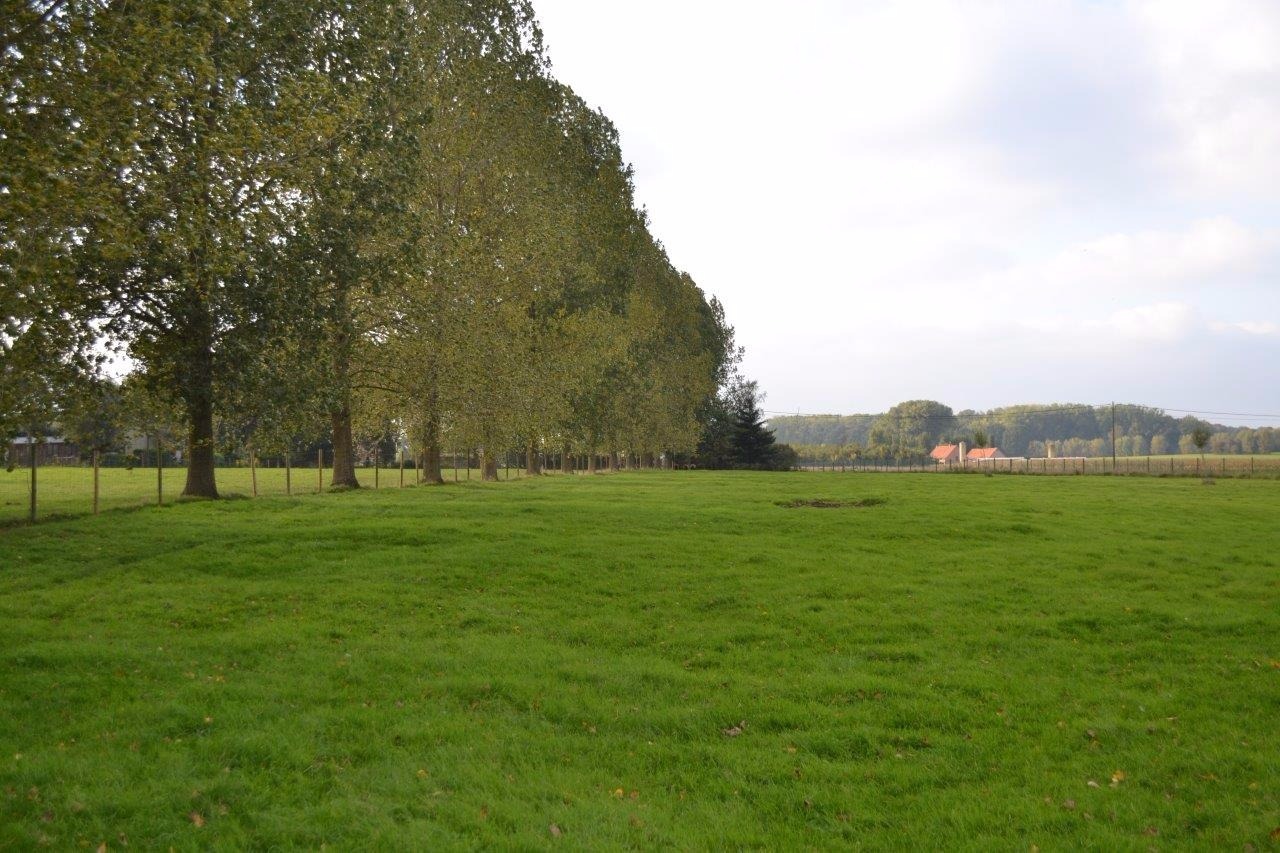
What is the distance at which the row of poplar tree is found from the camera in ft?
49.8

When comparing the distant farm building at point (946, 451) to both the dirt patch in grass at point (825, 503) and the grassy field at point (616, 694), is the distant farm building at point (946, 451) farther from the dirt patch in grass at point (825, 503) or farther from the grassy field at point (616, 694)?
the grassy field at point (616, 694)

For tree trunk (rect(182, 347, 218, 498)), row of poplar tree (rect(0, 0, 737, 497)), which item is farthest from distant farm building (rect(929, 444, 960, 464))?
tree trunk (rect(182, 347, 218, 498))

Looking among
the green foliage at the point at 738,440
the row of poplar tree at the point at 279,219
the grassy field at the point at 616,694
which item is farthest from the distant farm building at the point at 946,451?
the grassy field at the point at 616,694

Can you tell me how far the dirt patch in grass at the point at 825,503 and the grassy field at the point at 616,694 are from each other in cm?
1152

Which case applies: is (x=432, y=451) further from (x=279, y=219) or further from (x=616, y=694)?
(x=616, y=694)

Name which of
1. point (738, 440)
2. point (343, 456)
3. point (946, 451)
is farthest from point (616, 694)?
point (946, 451)

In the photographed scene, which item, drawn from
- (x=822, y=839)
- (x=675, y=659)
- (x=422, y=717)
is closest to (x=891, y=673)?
(x=675, y=659)

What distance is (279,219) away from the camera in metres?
22.0

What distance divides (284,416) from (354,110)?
8.26 m

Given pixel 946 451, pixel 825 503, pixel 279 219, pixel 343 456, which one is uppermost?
pixel 279 219

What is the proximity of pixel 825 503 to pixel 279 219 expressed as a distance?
78.9 feet

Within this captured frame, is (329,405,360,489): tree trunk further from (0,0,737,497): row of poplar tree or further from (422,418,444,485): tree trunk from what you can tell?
(422,418,444,485): tree trunk

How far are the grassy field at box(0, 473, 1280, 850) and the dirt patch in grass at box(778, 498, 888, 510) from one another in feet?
37.8

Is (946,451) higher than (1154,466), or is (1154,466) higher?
(946,451)
